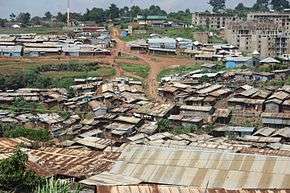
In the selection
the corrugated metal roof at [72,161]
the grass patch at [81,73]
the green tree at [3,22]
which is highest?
the green tree at [3,22]

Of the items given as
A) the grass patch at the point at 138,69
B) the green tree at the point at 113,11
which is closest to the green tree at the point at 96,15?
the green tree at the point at 113,11

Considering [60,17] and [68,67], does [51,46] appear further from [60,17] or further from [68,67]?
[60,17]

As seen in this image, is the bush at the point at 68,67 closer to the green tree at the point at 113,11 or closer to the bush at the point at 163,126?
the bush at the point at 163,126

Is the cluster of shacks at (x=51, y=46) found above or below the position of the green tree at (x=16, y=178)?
above

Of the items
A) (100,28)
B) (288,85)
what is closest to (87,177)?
(288,85)

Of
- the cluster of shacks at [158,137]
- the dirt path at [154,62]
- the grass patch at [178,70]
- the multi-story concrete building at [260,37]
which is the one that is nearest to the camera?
the cluster of shacks at [158,137]
